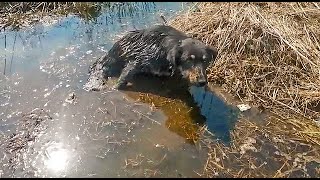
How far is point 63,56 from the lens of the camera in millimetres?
7117

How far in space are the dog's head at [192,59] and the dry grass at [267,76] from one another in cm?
78

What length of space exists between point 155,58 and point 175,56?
58 centimetres

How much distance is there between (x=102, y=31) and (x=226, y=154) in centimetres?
423

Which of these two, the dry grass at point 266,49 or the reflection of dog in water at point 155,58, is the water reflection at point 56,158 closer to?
the reflection of dog in water at point 155,58

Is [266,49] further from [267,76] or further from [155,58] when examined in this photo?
[155,58]

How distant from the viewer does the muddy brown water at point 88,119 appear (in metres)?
4.86

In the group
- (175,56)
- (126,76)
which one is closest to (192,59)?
(175,56)

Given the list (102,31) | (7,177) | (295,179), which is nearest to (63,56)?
(102,31)

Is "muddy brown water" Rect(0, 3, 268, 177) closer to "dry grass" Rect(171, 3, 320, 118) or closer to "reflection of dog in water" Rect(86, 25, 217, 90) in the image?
"reflection of dog in water" Rect(86, 25, 217, 90)

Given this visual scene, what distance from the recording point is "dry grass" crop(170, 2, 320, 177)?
16.0 feet

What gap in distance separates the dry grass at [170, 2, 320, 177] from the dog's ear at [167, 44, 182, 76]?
2.94 feet

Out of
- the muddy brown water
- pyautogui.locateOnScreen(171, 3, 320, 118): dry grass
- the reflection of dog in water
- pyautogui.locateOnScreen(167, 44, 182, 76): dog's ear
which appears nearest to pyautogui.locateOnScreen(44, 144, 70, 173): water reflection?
the muddy brown water

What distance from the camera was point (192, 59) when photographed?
5590 mm

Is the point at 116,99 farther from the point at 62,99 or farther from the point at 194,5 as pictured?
the point at 194,5
